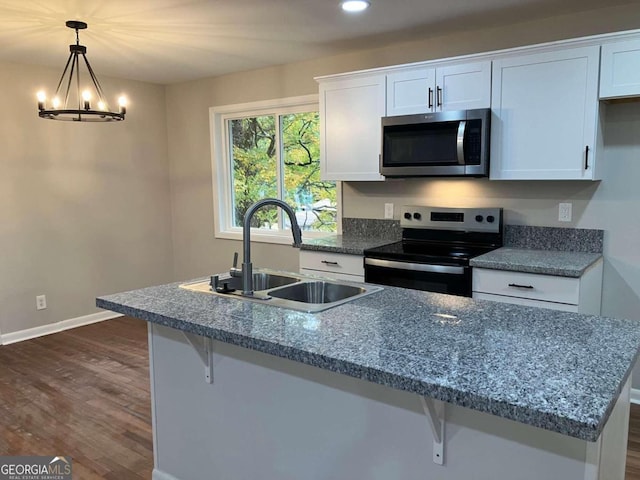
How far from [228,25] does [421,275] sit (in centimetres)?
195

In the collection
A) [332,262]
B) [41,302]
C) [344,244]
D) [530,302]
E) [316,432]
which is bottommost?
[41,302]

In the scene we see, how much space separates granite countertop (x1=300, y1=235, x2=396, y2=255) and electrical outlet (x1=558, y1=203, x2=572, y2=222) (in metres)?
1.15

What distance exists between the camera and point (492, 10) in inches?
116

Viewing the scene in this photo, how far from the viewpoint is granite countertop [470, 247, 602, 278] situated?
2.64 m

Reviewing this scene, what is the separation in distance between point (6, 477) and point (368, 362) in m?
2.08

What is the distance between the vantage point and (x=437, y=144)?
3.21 m

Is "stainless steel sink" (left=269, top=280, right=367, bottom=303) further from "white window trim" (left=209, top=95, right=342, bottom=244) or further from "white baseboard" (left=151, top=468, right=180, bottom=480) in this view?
"white window trim" (left=209, top=95, right=342, bottom=244)

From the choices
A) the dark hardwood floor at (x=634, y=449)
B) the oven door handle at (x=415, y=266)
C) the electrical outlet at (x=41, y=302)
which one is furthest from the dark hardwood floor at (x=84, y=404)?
the oven door handle at (x=415, y=266)

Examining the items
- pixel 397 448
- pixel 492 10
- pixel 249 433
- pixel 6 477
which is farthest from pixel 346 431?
pixel 492 10

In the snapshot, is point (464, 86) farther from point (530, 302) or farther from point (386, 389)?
point (386, 389)

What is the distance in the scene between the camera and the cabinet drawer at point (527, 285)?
263 cm

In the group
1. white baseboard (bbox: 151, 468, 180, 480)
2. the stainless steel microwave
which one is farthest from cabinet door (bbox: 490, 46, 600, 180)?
white baseboard (bbox: 151, 468, 180, 480)

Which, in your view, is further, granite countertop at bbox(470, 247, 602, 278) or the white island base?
granite countertop at bbox(470, 247, 602, 278)

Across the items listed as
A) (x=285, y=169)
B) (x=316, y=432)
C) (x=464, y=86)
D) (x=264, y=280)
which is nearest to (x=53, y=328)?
(x=285, y=169)
